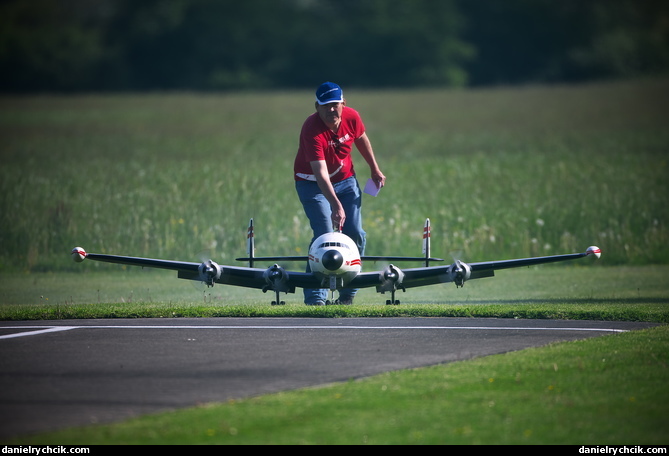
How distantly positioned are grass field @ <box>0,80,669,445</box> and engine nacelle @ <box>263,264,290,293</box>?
538 mm

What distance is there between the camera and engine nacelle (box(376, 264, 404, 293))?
15.6 meters

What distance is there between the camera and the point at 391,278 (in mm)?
15609

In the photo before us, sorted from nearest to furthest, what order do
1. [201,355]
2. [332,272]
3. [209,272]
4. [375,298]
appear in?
[201,355] → [332,272] → [209,272] → [375,298]

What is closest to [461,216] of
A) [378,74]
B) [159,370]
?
[159,370]

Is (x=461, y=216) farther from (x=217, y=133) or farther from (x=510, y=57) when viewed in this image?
(x=510, y=57)

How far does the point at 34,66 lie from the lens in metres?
106

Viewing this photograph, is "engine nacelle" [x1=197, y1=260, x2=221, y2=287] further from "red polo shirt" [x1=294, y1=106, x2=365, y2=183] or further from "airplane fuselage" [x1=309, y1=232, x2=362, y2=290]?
"red polo shirt" [x1=294, y1=106, x2=365, y2=183]

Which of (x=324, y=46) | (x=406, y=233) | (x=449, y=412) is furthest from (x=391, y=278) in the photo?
(x=324, y=46)

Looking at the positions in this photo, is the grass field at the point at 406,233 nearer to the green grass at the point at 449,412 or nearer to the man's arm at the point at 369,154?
the green grass at the point at 449,412

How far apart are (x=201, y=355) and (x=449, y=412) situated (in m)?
3.52

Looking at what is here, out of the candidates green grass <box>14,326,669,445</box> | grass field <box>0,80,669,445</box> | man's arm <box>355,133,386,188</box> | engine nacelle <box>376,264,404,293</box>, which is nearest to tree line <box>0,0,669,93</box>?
grass field <box>0,80,669,445</box>

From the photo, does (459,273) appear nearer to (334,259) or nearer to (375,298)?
(334,259)

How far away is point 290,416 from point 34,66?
103 meters

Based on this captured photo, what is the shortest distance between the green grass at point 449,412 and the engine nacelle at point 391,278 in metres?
5.00
